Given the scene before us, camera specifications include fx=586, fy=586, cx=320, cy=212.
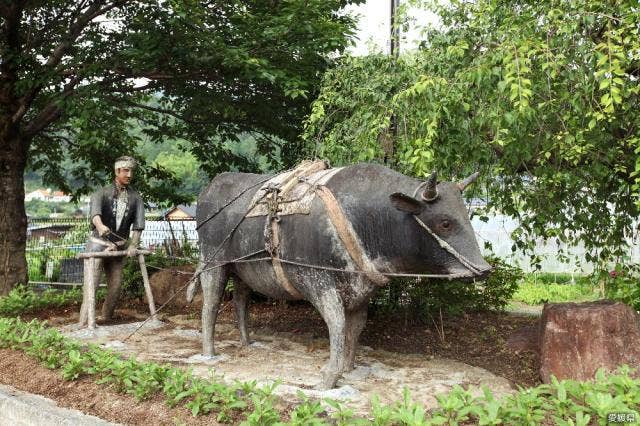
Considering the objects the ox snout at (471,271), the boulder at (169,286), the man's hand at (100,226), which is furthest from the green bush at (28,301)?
the ox snout at (471,271)

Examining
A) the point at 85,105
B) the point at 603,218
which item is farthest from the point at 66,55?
the point at 603,218

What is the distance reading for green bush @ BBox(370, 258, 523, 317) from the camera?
23.0 feet

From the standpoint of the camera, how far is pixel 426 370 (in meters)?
5.55

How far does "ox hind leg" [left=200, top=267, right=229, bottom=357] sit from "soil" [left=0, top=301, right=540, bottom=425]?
414mm

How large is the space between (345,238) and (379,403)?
1.31 metres

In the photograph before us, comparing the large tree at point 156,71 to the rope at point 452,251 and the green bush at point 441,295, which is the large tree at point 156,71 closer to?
the green bush at point 441,295

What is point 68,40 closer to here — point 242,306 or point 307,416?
point 242,306

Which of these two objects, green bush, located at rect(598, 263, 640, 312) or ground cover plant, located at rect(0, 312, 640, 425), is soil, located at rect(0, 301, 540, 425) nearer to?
ground cover plant, located at rect(0, 312, 640, 425)

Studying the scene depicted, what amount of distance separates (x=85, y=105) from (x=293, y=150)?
319 centimetres

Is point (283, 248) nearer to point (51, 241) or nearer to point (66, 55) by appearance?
point (66, 55)

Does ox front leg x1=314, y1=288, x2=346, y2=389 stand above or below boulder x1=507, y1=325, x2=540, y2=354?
above

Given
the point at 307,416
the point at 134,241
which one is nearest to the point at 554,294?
the point at 134,241

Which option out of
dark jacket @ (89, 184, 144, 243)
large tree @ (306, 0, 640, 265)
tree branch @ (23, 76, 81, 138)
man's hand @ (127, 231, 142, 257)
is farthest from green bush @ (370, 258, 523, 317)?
tree branch @ (23, 76, 81, 138)

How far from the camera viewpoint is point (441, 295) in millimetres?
7074
